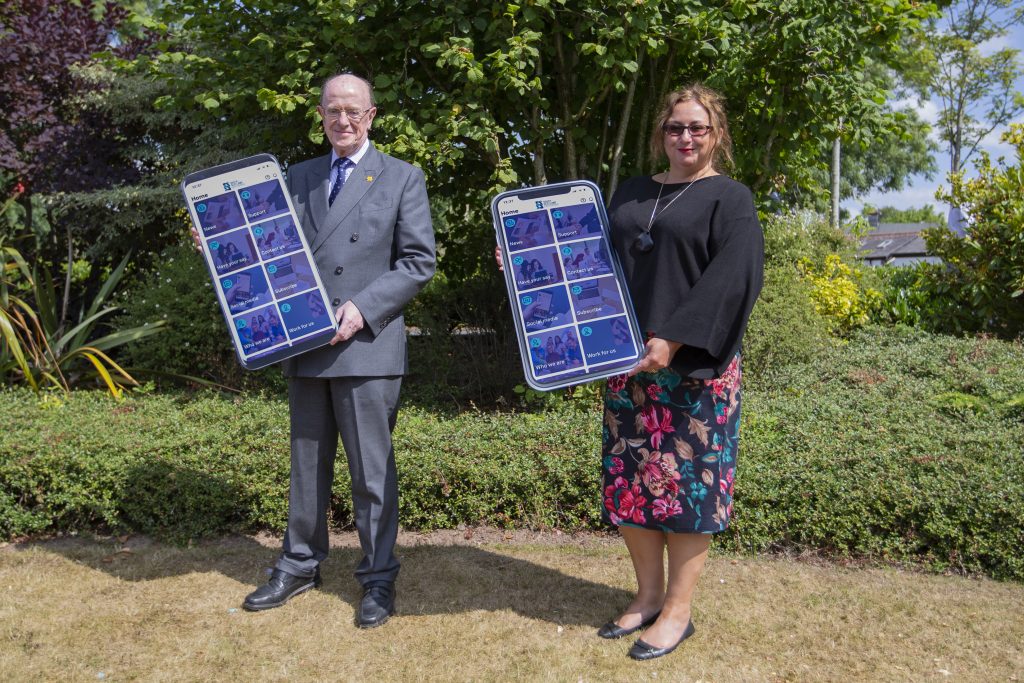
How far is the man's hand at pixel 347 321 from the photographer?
10.5 ft

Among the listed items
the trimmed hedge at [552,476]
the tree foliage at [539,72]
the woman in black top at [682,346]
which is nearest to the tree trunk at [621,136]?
the tree foliage at [539,72]

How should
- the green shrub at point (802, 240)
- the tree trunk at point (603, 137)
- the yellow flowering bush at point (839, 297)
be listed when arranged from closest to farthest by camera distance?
1. the tree trunk at point (603, 137)
2. the yellow flowering bush at point (839, 297)
3. the green shrub at point (802, 240)

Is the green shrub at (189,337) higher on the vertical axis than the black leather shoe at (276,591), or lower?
higher

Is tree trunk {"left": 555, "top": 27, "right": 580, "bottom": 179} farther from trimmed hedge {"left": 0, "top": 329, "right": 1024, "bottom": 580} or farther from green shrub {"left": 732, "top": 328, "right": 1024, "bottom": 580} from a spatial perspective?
green shrub {"left": 732, "top": 328, "right": 1024, "bottom": 580}

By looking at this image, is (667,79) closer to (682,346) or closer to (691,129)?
(691,129)

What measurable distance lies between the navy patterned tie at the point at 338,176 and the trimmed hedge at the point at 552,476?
1685mm

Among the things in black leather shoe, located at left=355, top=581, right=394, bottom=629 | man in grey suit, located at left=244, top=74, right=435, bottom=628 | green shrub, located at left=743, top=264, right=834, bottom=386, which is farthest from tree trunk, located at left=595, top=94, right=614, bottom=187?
black leather shoe, located at left=355, top=581, right=394, bottom=629

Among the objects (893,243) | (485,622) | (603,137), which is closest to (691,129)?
(485,622)

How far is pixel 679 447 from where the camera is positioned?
3.01 metres

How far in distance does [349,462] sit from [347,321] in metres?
0.62

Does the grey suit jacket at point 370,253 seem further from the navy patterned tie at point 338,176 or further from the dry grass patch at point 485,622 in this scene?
the dry grass patch at point 485,622

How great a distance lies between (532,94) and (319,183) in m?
2.68

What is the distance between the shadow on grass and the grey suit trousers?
0.26m

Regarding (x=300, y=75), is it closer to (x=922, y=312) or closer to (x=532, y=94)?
(x=532, y=94)
